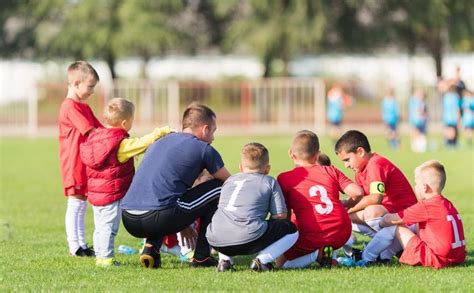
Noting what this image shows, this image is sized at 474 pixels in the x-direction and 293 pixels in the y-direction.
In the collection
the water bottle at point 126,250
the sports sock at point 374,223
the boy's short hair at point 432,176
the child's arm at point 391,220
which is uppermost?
the boy's short hair at point 432,176

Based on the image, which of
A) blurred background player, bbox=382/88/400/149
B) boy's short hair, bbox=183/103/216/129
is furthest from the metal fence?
boy's short hair, bbox=183/103/216/129

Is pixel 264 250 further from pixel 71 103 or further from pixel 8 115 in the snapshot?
pixel 8 115

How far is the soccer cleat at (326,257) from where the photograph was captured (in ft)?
29.8

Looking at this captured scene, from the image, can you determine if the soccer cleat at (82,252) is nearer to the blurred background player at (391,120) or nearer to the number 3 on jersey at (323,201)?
the number 3 on jersey at (323,201)

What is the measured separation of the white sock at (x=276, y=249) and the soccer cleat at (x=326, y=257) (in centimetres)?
38

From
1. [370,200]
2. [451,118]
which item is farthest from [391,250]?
[451,118]

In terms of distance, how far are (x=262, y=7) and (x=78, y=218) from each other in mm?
33991

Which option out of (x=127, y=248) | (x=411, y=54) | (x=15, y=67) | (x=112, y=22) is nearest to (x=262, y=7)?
(x=112, y=22)

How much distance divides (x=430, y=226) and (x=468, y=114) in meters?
23.1

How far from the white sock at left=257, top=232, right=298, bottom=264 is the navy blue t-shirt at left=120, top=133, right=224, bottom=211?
0.85 metres

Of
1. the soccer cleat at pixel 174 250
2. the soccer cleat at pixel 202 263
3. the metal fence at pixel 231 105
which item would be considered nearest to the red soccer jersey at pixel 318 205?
the soccer cleat at pixel 202 263

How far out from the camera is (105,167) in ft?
30.9

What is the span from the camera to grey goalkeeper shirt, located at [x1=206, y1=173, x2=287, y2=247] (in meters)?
8.70

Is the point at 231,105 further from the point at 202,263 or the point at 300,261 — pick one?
the point at 300,261
